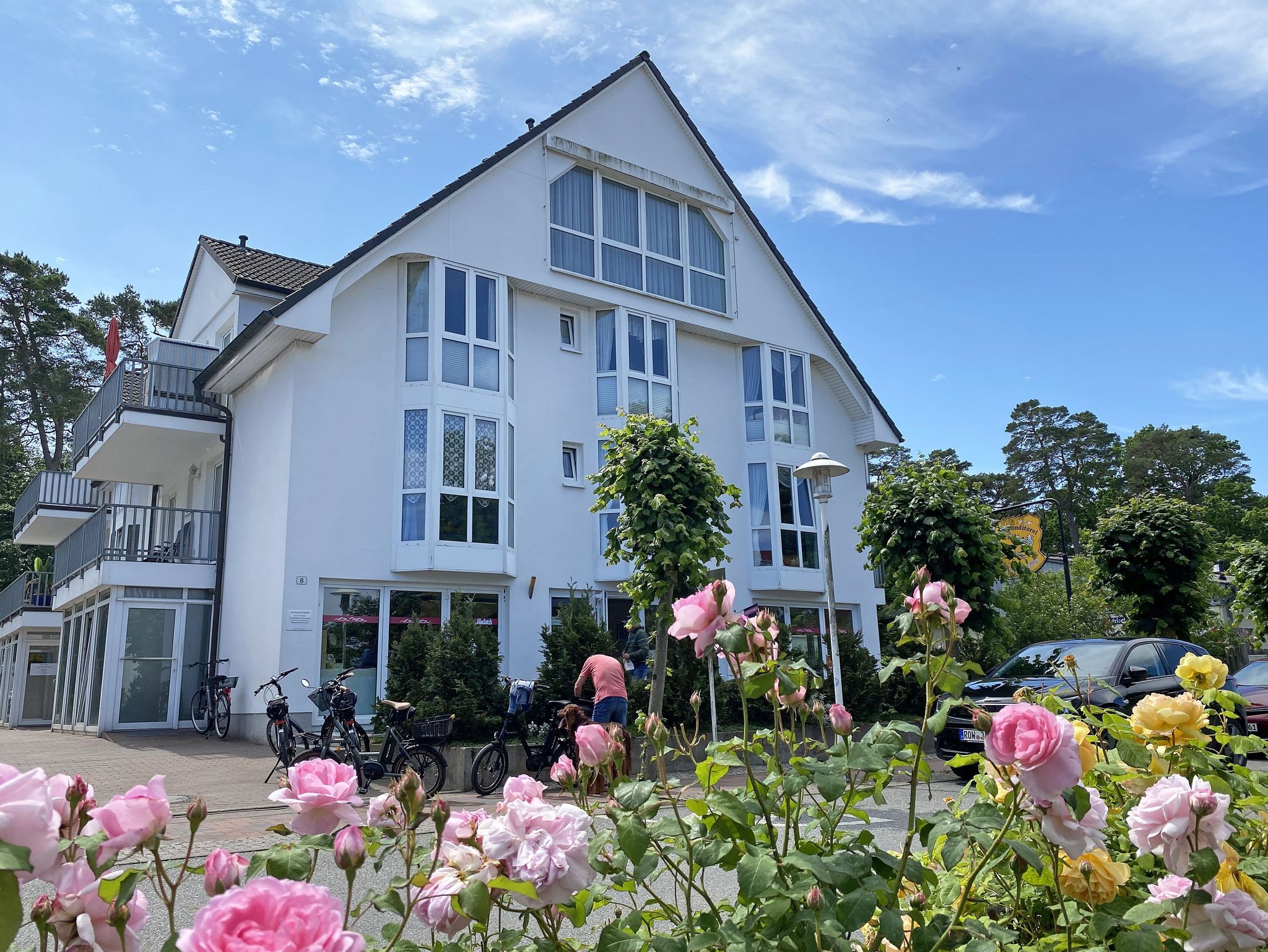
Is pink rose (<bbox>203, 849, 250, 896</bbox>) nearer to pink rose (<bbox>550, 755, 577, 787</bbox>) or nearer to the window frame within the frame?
pink rose (<bbox>550, 755, 577, 787</bbox>)

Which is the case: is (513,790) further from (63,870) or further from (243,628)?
(243,628)

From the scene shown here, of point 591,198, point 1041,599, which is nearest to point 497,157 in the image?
point 591,198

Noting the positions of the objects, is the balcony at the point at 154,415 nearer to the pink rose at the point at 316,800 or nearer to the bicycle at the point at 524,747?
the bicycle at the point at 524,747

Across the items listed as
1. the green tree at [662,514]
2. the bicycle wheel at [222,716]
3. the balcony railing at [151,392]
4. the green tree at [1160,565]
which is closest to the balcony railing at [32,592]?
the balcony railing at [151,392]

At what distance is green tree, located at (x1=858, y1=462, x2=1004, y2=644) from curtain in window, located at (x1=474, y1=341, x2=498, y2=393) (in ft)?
23.6

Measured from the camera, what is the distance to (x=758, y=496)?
2125 centimetres

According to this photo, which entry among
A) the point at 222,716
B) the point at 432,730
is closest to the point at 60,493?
the point at 222,716

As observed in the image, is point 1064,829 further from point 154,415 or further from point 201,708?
point 154,415

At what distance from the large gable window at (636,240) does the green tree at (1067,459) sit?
1782 inches

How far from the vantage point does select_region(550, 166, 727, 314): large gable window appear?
19594 millimetres

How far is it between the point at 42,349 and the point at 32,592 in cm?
2086

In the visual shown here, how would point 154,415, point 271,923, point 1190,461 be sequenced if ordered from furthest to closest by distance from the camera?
point 1190,461
point 154,415
point 271,923

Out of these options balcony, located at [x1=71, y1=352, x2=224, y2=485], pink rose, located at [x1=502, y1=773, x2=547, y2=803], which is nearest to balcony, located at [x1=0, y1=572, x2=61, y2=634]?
balcony, located at [x1=71, y1=352, x2=224, y2=485]

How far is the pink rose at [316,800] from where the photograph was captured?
5.37 feet
